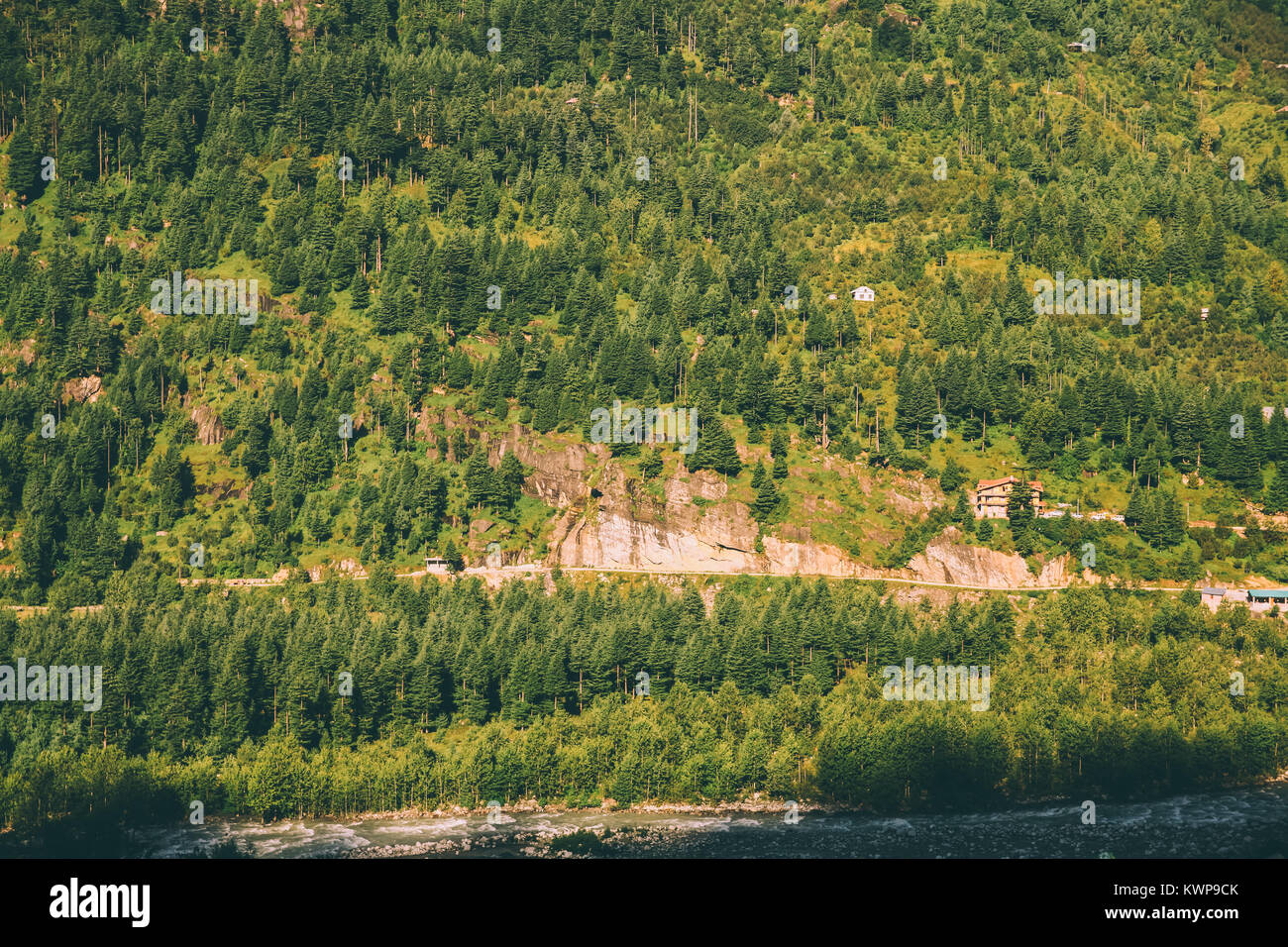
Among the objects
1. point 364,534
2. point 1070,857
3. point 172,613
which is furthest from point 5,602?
point 1070,857

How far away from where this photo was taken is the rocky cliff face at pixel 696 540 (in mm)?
170750

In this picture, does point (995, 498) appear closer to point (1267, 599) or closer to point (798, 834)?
point (1267, 599)

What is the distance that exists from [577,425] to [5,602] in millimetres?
61432

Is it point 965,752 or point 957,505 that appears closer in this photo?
point 965,752

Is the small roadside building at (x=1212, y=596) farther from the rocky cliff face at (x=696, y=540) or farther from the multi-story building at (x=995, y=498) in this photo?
the multi-story building at (x=995, y=498)

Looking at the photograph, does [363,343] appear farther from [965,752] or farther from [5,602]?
[965,752]

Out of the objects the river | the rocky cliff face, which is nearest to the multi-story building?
the rocky cliff face


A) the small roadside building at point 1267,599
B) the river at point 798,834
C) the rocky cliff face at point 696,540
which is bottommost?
the river at point 798,834

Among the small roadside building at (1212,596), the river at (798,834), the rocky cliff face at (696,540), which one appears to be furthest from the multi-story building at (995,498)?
the river at (798,834)

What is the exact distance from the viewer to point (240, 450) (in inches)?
7436

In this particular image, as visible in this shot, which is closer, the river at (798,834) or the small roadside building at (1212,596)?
the river at (798,834)

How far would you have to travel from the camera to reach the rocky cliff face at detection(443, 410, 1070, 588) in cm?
17075

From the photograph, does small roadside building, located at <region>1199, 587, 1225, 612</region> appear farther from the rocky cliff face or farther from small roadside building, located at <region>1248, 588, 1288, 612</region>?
the rocky cliff face

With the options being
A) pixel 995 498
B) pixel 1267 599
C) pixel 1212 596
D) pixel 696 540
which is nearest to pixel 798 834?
pixel 696 540
